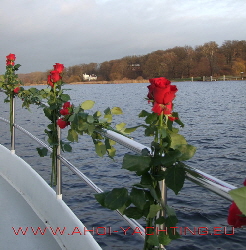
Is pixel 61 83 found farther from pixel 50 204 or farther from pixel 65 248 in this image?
pixel 65 248

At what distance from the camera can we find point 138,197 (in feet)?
3.53

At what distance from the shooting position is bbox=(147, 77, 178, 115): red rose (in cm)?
103

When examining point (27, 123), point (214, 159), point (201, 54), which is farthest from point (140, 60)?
point (201, 54)

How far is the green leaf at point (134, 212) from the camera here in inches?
43.9


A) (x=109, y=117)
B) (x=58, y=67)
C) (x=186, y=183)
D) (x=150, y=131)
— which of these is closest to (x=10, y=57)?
(x=58, y=67)

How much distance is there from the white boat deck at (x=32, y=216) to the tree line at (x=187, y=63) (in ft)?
68.1

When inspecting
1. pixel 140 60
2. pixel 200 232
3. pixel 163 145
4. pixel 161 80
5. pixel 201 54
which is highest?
pixel 201 54

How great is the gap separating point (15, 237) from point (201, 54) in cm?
4973

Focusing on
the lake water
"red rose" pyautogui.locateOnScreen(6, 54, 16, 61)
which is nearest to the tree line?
the lake water

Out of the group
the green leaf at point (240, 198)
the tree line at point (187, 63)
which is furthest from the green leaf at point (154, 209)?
the tree line at point (187, 63)

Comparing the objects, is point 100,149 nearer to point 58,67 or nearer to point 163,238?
point 163,238

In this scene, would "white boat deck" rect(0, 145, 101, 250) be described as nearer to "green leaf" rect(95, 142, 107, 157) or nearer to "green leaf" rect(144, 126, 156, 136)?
"green leaf" rect(95, 142, 107, 157)

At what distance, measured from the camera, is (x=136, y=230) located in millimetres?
1244

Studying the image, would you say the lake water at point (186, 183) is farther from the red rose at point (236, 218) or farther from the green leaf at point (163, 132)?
the red rose at point (236, 218)
